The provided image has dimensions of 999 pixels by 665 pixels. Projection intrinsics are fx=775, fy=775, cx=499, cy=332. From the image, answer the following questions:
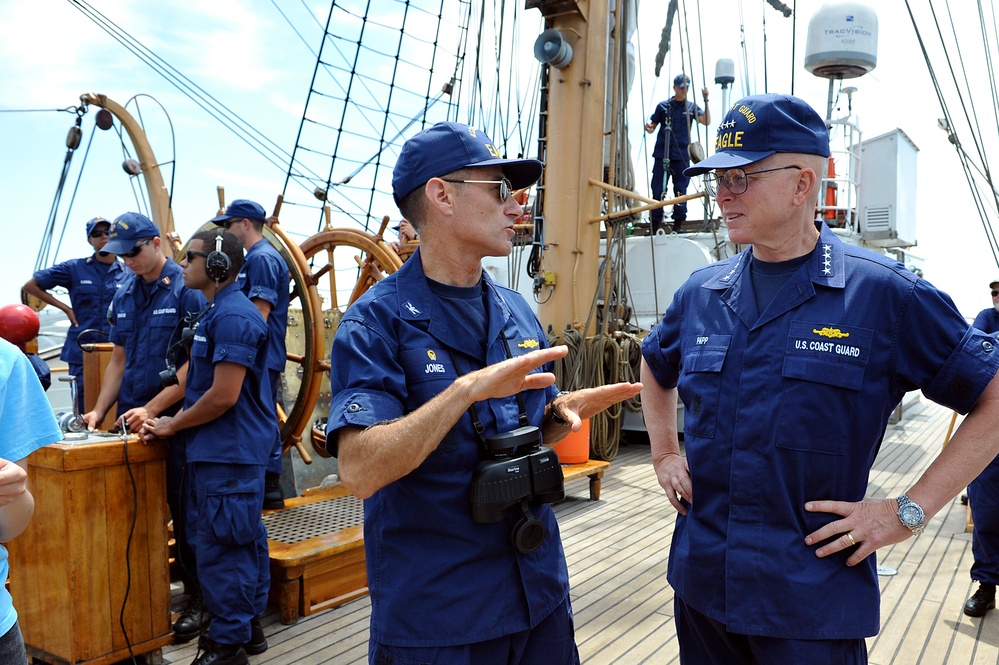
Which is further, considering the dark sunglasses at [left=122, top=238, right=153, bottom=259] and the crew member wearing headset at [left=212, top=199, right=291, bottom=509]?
the crew member wearing headset at [left=212, top=199, right=291, bottom=509]

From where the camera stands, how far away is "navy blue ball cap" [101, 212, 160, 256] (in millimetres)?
3375

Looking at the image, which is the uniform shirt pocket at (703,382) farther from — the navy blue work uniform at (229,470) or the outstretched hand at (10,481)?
the navy blue work uniform at (229,470)

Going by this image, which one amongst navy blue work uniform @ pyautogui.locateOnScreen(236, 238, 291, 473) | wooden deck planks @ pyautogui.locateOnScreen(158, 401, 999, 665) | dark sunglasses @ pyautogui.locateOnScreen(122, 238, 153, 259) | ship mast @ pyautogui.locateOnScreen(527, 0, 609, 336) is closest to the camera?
wooden deck planks @ pyautogui.locateOnScreen(158, 401, 999, 665)

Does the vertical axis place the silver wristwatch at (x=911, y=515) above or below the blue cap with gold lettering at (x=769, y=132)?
below

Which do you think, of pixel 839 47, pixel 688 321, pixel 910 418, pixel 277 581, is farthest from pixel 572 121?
pixel 910 418

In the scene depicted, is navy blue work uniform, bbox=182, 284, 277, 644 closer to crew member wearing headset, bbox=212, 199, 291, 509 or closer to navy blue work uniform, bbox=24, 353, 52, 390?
crew member wearing headset, bbox=212, 199, 291, 509

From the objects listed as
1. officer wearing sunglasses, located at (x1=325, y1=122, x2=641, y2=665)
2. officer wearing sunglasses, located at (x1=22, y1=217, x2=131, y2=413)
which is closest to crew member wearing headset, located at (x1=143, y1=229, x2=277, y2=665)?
officer wearing sunglasses, located at (x1=325, y1=122, x2=641, y2=665)

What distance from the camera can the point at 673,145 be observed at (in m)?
9.46

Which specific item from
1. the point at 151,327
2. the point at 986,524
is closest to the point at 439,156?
the point at 151,327

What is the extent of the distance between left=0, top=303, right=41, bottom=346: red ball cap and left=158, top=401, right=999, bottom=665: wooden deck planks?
1427mm

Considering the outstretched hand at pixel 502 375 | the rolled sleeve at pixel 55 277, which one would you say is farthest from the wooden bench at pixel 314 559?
the rolled sleeve at pixel 55 277

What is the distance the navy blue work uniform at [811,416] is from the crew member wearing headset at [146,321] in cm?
242

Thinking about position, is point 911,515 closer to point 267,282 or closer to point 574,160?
point 267,282

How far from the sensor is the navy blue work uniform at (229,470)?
9.27 feet
